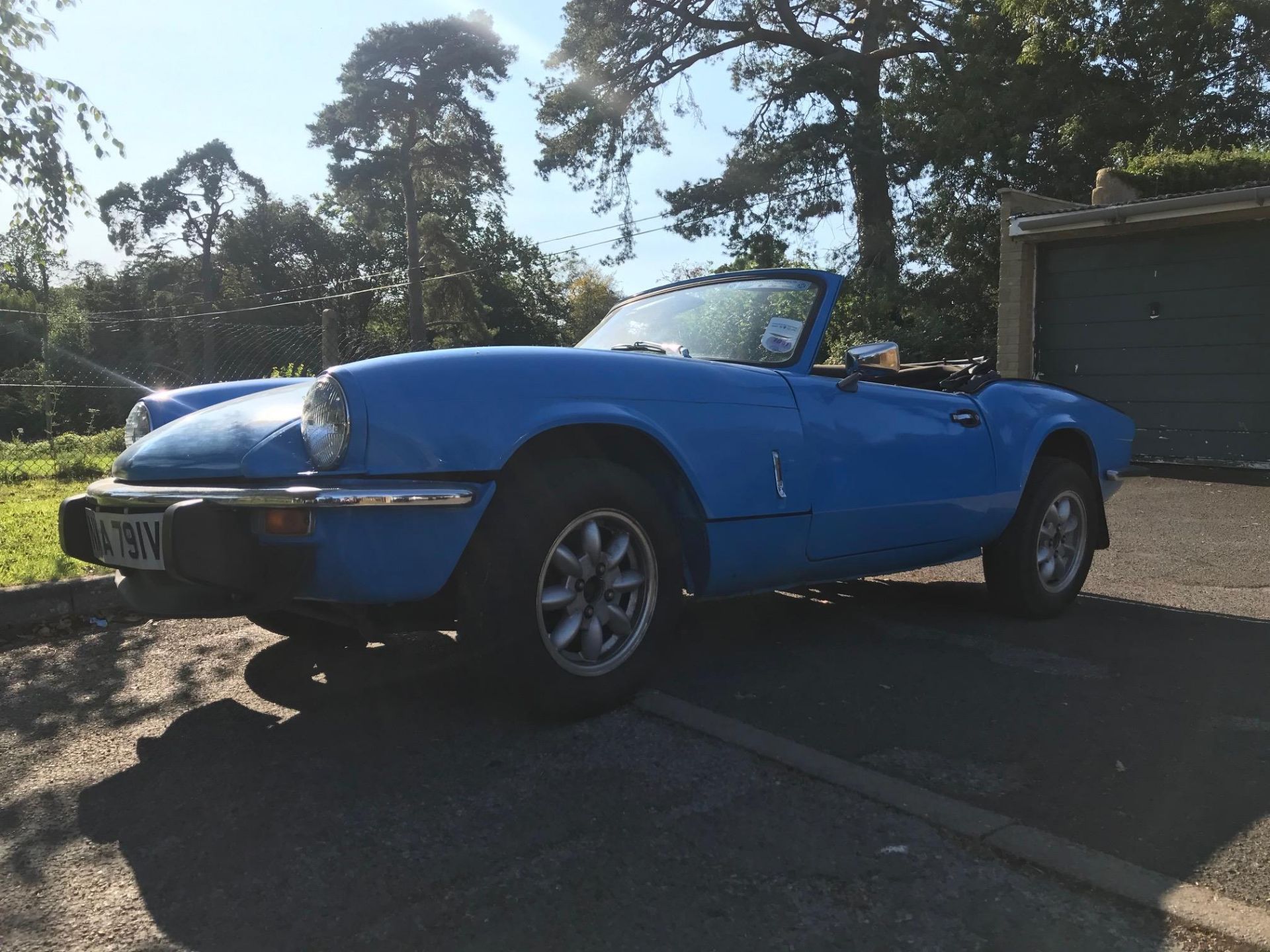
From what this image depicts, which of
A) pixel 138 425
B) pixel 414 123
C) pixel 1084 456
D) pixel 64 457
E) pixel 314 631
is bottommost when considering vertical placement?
pixel 314 631

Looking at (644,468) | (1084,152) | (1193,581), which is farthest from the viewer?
(1084,152)

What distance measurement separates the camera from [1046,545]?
429 cm

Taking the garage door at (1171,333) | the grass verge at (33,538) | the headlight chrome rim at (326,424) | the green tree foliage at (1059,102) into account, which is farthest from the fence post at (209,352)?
the green tree foliage at (1059,102)

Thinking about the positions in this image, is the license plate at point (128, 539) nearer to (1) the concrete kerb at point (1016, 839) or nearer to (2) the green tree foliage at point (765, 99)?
Answer: (1) the concrete kerb at point (1016, 839)

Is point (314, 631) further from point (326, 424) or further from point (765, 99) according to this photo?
point (765, 99)

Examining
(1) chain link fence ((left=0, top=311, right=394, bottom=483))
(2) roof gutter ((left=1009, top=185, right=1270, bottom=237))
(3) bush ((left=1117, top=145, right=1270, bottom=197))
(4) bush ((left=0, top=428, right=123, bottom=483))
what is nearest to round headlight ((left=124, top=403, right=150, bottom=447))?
(1) chain link fence ((left=0, top=311, right=394, bottom=483))

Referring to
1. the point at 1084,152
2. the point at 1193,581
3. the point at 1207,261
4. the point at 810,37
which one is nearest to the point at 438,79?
the point at 810,37

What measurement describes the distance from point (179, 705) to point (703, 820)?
1.78 m

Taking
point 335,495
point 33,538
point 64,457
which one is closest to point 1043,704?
point 335,495

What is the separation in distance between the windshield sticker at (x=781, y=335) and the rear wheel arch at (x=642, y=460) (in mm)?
796

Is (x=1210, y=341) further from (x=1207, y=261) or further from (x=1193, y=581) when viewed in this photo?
(x=1193, y=581)

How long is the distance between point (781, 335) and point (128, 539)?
86.3 inches

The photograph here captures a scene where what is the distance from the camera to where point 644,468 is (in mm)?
2957

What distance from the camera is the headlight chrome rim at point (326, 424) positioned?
2.41m
